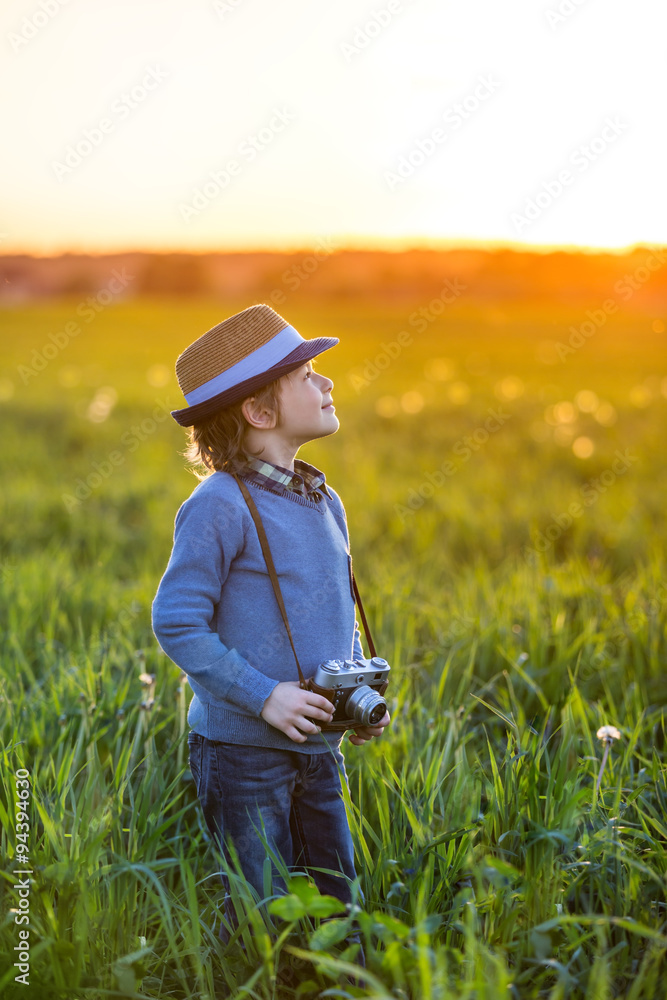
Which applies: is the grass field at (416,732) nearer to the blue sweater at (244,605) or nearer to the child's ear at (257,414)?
the blue sweater at (244,605)

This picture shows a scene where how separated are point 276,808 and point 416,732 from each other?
1008 mm

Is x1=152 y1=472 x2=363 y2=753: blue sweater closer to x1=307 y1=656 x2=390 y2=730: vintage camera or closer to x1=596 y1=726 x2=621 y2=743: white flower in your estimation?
x1=307 y1=656 x2=390 y2=730: vintage camera

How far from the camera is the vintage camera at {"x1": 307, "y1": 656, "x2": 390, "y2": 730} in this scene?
1.85 meters

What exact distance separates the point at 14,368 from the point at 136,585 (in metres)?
13.3

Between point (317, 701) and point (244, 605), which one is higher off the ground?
point (244, 605)

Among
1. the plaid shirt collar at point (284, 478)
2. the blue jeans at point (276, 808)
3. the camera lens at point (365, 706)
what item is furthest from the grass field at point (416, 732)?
the plaid shirt collar at point (284, 478)

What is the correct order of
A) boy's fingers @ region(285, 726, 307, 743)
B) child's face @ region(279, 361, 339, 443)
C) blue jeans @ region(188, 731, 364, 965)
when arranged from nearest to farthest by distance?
boy's fingers @ region(285, 726, 307, 743) → blue jeans @ region(188, 731, 364, 965) → child's face @ region(279, 361, 339, 443)

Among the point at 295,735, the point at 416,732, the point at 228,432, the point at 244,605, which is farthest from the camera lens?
the point at 416,732

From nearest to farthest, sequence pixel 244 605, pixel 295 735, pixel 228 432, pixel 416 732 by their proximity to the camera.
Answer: pixel 295 735, pixel 244 605, pixel 228 432, pixel 416 732

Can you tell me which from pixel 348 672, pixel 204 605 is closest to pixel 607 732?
pixel 348 672

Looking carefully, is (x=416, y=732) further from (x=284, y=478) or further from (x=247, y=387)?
(x=247, y=387)

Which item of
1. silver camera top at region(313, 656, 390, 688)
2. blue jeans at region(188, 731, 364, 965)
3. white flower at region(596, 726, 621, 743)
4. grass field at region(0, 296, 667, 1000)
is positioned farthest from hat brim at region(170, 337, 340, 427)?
white flower at region(596, 726, 621, 743)

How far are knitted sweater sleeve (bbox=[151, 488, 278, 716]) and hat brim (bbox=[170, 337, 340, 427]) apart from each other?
23cm

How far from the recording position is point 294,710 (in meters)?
1.83
